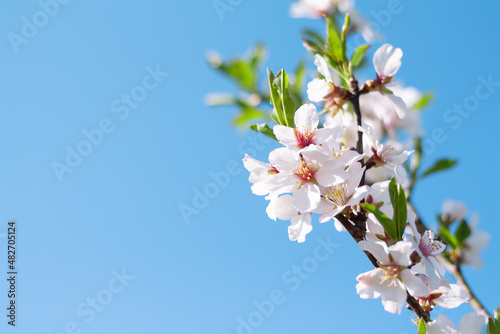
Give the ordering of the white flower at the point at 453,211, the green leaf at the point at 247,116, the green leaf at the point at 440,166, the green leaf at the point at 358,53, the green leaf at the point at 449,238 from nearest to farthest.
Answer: the green leaf at the point at 358,53
the green leaf at the point at 449,238
the green leaf at the point at 440,166
the white flower at the point at 453,211
the green leaf at the point at 247,116

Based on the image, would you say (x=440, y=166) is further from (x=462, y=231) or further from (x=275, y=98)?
(x=275, y=98)

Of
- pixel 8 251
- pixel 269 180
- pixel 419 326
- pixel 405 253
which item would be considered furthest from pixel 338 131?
pixel 8 251

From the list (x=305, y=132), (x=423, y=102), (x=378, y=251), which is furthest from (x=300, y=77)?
(x=378, y=251)

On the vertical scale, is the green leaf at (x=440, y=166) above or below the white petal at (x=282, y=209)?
below

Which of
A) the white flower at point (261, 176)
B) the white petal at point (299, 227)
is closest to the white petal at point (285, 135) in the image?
the white flower at point (261, 176)

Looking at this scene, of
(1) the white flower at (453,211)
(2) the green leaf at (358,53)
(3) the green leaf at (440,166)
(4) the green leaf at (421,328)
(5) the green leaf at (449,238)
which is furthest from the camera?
(1) the white flower at (453,211)

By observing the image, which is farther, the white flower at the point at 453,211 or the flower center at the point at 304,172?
the white flower at the point at 453,211

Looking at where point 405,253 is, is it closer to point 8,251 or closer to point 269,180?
point 269,180

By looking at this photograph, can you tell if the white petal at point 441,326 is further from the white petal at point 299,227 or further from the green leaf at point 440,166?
the green leaf at point 440,166
